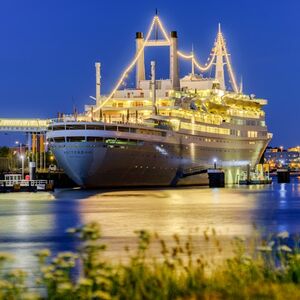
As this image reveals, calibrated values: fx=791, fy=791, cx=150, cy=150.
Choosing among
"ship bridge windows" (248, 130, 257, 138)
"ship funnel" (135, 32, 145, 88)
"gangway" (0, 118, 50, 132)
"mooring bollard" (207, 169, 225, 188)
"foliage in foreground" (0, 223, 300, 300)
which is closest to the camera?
"foliage in foreground" (0, 223, 300, 300)

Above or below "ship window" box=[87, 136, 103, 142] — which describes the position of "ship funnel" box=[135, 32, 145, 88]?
above

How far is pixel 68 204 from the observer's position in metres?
56.0

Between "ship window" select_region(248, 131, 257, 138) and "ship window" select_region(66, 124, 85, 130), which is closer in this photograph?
"ship window" select_region(66, 124, 85, 130)

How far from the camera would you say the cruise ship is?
2953 inches

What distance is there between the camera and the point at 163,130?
8306 centimetres

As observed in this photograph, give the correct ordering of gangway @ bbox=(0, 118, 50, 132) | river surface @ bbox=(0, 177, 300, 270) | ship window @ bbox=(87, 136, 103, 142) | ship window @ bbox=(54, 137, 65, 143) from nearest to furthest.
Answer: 1. river surface @ bbox=(0, 177, 300, 270)
2. ship window @ bbox=(87, 136, 103, 142)
3. ship window @ bbox=(54, 137, 65, 143)
4. gangway @ bbox=(0, 118, 50, 132)

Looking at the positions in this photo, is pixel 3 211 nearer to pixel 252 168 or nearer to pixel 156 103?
pixel 156 103

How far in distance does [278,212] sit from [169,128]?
3986 cm

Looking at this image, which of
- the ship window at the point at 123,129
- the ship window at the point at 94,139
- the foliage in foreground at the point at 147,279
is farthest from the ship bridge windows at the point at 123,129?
the foliage in foreground at the point at 147,279

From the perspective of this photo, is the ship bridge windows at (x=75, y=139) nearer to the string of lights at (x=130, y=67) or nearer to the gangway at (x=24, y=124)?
the string of lights at (x=130, y=67)

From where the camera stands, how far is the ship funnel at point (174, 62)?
96.4 metres

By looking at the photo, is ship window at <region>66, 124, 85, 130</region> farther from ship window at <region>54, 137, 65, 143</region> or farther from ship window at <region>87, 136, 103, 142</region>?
ship window at <region>87, 136, 103, 142</region>

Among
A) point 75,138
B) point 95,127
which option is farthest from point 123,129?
point 75,138

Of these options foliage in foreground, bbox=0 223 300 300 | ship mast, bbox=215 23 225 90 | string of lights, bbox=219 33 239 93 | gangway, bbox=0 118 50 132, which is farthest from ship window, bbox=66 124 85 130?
foliage in foreground, bbox=0 223 300 300
